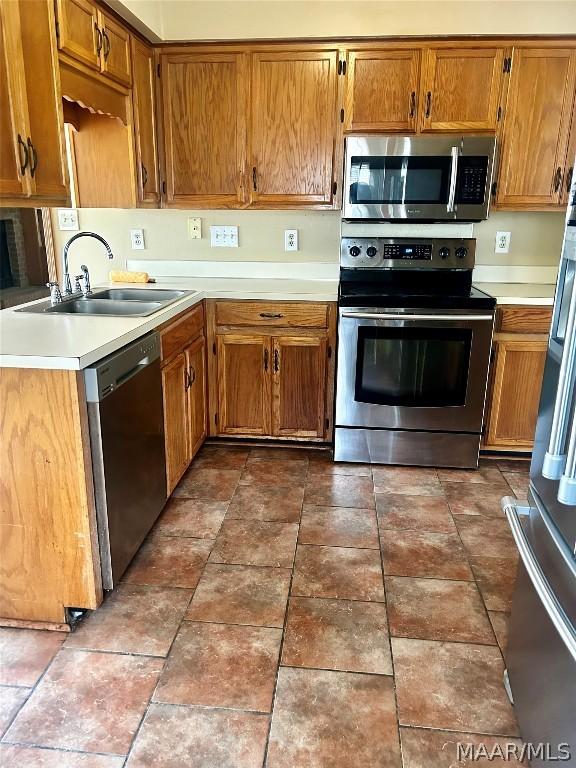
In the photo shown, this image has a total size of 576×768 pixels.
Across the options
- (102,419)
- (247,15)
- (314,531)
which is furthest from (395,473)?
(247,15)

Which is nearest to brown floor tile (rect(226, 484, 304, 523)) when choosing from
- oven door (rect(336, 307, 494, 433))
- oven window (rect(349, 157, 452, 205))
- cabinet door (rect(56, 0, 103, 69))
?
oven door (rect(336, 307, 494, 433))

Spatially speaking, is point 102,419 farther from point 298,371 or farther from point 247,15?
point 247,15

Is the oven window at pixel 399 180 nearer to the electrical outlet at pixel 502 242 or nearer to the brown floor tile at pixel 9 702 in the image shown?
the electrical outlet at pixel 502 242

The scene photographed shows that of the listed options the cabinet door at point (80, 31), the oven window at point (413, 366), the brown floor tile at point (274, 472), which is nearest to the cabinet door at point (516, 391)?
the oven window at point (413, 366)

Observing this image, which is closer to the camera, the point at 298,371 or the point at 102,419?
the point at 102,419

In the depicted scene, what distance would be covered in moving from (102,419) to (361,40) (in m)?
2.34

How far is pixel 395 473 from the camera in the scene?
292 cm

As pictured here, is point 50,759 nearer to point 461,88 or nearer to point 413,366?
point 413,366

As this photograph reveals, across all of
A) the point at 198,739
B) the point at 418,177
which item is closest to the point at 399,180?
the point at 418,177

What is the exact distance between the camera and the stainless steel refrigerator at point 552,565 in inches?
42.5

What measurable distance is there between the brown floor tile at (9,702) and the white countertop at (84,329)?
91cm

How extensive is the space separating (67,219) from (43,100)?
4.87ft

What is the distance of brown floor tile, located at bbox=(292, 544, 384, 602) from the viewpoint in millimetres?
1963

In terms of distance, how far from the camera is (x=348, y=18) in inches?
109
